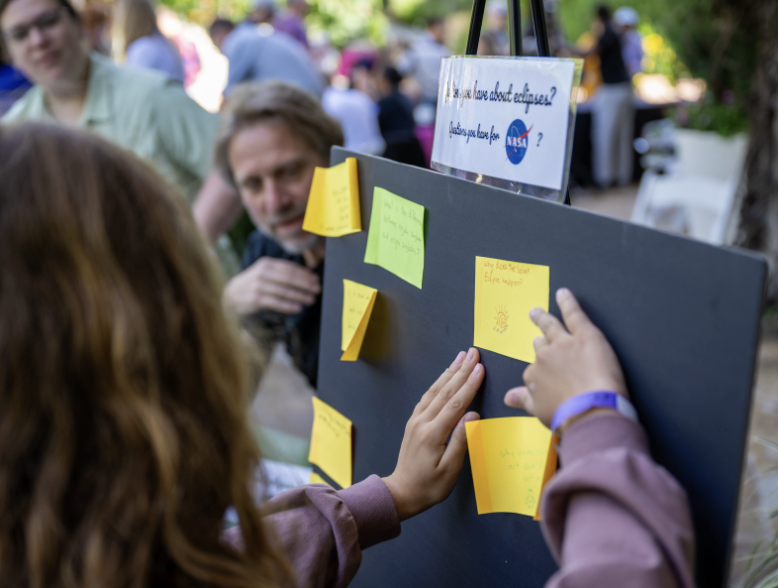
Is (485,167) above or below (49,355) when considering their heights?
above

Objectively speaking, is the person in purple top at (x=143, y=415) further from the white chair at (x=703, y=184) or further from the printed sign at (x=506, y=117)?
the white chair at (x=703, y=184)

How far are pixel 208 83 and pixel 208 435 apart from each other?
754 centimetres

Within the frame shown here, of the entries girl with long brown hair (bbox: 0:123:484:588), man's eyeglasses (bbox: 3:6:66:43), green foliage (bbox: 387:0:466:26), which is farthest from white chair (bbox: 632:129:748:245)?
green foliage (bbox: 387:0:466:26)

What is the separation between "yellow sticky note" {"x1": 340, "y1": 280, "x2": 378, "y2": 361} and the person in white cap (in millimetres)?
7813

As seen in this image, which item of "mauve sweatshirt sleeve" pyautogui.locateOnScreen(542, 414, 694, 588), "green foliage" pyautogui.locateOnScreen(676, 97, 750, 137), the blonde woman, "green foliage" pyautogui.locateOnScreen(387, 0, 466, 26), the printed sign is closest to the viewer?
"mauve sweatshirt sleeve" pyautogui.locateOnScreen(542, 414, 694, 588)

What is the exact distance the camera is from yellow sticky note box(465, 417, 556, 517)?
0.80 m

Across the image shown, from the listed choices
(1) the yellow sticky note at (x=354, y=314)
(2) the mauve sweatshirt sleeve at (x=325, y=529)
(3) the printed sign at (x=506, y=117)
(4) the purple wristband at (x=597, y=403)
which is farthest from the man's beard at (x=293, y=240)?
(4) the purple wristband at (x=597, y=403)

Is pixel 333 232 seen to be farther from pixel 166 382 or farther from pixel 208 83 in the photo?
pixel 208 83

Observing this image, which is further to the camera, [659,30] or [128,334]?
[659,30]

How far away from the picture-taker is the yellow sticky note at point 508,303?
793mm

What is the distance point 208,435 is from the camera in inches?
27.3

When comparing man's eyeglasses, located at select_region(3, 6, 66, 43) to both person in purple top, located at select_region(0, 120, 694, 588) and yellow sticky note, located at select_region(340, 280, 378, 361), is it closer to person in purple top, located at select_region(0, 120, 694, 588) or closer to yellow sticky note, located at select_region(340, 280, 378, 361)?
yellow sticky note, located at select_region(340, 280, 378, 361)

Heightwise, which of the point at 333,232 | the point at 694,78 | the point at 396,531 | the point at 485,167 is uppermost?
the point at 694,78

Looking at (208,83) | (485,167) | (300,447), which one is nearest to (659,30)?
(300,447)
